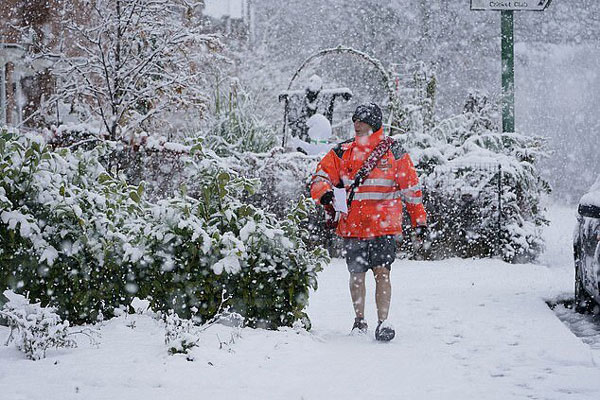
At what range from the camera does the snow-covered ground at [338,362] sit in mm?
3818

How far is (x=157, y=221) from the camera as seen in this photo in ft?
17.1

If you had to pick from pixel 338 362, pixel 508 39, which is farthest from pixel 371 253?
pixel 508 39

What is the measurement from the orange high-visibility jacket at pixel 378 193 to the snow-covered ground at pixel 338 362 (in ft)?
2.60

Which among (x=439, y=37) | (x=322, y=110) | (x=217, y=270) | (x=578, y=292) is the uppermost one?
(x=439, y=37)

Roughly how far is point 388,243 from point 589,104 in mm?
21173

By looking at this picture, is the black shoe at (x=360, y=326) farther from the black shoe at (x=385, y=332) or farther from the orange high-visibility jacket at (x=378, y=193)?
the orange high-visibility jacket at (x=378, y=193)

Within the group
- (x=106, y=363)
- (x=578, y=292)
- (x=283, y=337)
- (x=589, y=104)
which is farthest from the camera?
(x=589, y=104)

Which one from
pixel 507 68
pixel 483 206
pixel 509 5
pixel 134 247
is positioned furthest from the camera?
pixel 507 68

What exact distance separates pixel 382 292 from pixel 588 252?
68.9 inches

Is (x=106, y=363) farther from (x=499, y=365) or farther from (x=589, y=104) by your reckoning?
(x=589, y=104)

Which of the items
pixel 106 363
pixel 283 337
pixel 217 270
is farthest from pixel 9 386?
pixel 283 337

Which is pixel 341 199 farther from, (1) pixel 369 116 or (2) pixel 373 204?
(1) pixel 369 116

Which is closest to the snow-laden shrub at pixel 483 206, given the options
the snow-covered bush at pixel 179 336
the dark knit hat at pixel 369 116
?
the dark knit hat at pixel 369 116

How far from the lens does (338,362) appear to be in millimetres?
4801
